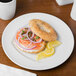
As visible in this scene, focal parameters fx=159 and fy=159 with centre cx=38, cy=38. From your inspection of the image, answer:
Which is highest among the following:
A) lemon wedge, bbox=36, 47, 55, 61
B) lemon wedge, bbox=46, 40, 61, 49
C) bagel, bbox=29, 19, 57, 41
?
bagel, bbox=29, 19, 57, 41

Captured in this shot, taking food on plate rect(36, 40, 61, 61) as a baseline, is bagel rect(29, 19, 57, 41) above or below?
above

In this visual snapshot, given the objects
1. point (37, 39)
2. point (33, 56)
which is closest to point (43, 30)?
point (37, 39)

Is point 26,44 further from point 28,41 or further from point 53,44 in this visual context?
point 53,44

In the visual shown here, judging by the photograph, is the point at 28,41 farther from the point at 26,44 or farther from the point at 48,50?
the point at 48,50

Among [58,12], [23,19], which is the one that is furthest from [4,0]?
[58,12]
